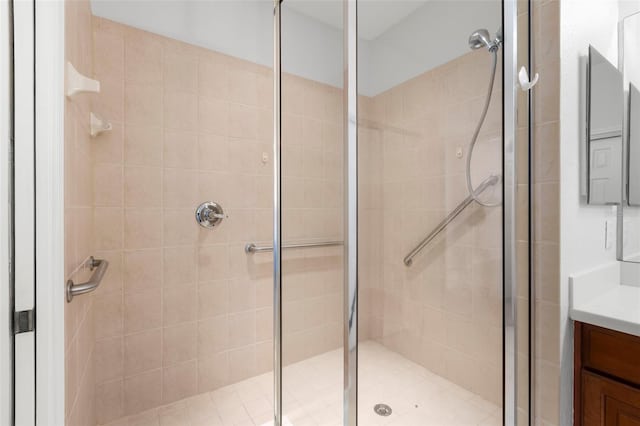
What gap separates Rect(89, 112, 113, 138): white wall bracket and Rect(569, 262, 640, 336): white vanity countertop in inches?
78.8

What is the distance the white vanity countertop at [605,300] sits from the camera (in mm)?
875

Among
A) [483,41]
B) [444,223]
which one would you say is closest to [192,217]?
[444,223]

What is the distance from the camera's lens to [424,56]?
109cm

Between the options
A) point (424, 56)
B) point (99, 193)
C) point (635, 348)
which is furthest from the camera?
point (99, 193)

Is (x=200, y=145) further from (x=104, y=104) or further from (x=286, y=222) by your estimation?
A: (x=286, y=222)

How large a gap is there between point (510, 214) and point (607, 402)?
66cm

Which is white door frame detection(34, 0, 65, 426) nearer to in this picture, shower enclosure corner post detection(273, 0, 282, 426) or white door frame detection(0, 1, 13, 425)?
white door frame detection(0, 1, 13, 425)

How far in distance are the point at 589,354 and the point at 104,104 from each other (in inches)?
88.0

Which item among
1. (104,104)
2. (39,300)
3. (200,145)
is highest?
(104,104)

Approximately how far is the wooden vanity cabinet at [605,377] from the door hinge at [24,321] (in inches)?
64.2

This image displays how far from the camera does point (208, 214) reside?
1562mm

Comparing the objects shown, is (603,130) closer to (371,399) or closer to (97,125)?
(371,399)

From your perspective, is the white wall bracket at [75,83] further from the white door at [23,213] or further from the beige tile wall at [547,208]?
the beige tile wall at [547,208]

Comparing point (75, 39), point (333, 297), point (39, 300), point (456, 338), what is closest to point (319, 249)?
point (333, 297)
